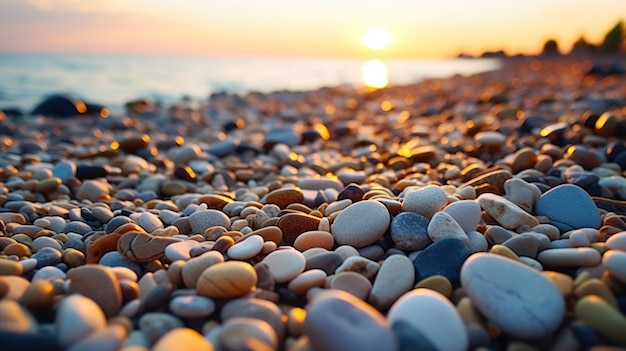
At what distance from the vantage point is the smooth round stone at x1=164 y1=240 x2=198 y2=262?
1620mm

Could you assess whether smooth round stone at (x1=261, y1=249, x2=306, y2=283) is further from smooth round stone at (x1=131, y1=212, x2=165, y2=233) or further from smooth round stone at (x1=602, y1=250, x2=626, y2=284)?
smooth round stone at (x1=602, y1=250, x2=626, y2=284)

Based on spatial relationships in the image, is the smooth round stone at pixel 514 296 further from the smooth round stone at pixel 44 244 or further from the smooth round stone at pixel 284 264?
the smooth round stone at pixel 44 244

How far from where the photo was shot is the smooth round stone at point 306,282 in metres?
1.48

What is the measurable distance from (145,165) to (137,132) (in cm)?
196

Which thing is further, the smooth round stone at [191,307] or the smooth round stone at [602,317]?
the smooth round stone at [191,307]

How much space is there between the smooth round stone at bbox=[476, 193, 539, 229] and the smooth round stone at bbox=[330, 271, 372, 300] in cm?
74

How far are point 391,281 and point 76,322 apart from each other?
92 cm

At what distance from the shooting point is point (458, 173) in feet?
9.27

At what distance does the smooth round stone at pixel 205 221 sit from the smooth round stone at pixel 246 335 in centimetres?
91

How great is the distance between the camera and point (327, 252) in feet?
5.53

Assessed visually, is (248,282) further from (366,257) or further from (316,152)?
(316,152)

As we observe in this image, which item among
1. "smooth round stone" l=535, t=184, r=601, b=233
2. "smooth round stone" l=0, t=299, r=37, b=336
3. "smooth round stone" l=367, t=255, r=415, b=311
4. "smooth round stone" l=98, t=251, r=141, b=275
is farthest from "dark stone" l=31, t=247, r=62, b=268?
"smooth round stone" l=535, t=184, r=601, b=233

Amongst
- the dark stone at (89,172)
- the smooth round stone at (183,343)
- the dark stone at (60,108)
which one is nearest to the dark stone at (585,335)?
the smooth round stone at (183,343)

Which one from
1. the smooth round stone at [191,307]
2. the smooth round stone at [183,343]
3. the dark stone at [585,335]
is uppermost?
the smooth round stone at [183,343]
